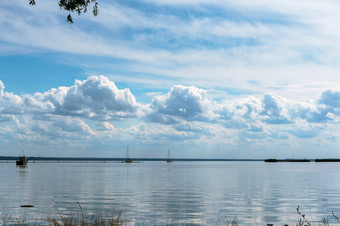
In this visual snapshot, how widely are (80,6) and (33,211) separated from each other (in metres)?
23.0

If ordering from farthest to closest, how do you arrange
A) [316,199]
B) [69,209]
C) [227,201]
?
[316,199] < [227,201] < [69,209]

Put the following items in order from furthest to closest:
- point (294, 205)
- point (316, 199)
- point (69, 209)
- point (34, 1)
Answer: point (316, 199) → point (294, 205) → point (69, 209) → point (34, 1)

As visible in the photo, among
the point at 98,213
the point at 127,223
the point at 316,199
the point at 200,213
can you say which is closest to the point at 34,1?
the point at 127,223

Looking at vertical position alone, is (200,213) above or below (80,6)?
below

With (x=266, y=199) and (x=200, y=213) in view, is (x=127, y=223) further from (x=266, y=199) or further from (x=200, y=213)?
(x=266, y=199)

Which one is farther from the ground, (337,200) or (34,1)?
(34,1)

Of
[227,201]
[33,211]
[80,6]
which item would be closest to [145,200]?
[227,201]

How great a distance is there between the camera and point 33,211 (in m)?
34.0

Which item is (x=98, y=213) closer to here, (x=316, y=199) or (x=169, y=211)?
(x=169, y=211)

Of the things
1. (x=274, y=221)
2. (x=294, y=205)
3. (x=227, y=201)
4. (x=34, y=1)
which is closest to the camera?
(x=34, y=1)

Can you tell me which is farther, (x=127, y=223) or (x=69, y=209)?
(x=69, y=209)

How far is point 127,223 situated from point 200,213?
25.9 feet

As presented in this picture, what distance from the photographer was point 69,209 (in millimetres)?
35188

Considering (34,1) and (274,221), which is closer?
(34,1)
